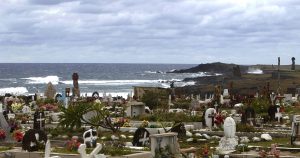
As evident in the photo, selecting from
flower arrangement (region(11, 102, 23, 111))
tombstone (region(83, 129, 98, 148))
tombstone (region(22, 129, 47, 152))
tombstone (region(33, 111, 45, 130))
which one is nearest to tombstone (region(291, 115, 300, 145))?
tombstone (region(83, 129, 98, 148))

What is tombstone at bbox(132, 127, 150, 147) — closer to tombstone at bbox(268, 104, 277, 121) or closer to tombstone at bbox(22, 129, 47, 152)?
tombstone at bbox(22, 129, 47, 152)

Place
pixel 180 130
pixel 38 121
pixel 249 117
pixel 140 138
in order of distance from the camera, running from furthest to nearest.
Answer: pixel 249 117 < pixel 38 121 < pixel 180 130 < pixel 140 138

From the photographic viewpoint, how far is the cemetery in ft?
59.3

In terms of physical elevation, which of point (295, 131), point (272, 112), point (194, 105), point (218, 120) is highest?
point (194, 105)

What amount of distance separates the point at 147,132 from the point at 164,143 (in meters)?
4.27

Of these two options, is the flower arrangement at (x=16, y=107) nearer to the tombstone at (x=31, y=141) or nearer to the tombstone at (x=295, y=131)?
the tombstone at (x=31, y=141)

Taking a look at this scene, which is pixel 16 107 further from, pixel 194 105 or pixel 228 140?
pixel 228 140

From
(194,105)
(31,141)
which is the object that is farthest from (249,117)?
(31,141)

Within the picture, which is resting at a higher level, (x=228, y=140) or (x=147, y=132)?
(x=147, y=132)

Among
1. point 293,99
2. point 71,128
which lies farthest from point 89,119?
point 293,99

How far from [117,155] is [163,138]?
5.71 feet

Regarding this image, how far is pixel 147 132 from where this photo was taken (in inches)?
844

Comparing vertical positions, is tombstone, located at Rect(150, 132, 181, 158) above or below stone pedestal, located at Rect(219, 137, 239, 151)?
above

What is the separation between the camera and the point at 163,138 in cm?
1711
